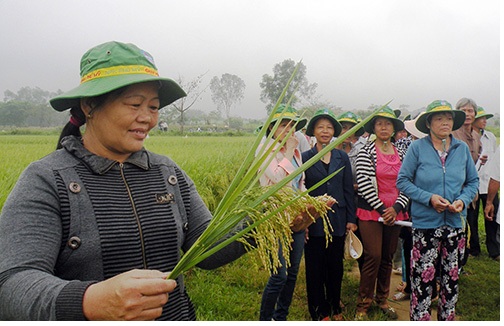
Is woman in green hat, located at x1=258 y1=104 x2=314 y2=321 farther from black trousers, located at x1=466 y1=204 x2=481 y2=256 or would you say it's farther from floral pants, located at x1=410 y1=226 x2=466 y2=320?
black trousers, located at x1=466 y1=204 x2=481 y2=256

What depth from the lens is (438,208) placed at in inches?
111

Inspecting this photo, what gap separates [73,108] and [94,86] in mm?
201

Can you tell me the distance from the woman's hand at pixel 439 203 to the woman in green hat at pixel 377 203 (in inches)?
21.3

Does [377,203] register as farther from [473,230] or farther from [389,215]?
[473,230]

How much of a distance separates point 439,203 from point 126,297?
2.43 m

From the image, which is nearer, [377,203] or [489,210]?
[377,203]

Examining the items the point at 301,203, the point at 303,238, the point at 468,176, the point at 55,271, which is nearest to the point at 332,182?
the point at 303,238

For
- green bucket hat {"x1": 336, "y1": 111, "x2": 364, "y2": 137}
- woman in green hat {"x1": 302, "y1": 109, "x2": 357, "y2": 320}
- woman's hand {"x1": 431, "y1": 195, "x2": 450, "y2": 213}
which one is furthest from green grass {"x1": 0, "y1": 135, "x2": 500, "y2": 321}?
green bucket hat {"x1": 336, "y1": 111, "x2": 364, "y2": 137}

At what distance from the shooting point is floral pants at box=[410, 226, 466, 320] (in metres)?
2.89

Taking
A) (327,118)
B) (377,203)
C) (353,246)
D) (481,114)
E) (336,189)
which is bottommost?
(353,246)

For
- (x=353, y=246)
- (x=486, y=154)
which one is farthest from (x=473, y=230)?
(x=353, y=246)

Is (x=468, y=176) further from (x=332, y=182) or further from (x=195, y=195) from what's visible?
(x=195, y=195)

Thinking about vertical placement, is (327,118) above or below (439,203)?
above

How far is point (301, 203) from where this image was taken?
116 centimetres
